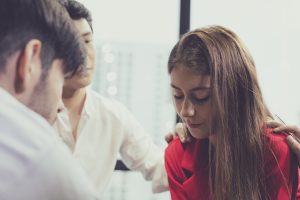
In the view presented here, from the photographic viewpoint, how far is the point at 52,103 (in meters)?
0.75

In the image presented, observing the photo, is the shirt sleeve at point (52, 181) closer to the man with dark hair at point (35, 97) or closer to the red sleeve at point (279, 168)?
the man with dark hair at point (35, 97)

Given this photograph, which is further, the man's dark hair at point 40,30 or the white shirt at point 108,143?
the white shirt at point 108,143

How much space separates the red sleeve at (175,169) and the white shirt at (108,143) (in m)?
0.13

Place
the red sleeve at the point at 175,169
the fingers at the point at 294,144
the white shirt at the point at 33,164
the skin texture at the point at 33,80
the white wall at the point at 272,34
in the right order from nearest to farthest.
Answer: the white shirt at the point at 33,164 → the skin texture at the point at 33,80 → the fingers at the point at 294,144 → the red sleeve at the point at 175,169 → the white wall at the point at 272,34

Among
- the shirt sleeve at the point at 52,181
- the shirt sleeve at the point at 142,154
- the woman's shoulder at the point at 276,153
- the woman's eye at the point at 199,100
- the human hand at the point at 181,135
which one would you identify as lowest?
the shirt sleeve at the point at 142,154

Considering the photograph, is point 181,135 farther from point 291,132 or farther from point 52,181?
point 52,181

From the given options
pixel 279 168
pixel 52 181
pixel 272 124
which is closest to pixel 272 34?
pixel 272 124

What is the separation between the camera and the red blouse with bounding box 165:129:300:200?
1.23 m

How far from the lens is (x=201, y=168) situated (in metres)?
1.38

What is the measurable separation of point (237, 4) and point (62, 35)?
4.14 feet

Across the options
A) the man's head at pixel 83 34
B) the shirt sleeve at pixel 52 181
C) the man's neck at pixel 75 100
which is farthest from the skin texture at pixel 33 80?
the man's neck at pixel 75 100

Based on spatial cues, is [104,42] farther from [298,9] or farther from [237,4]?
[298,9]

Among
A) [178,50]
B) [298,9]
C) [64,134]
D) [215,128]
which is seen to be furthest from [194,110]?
[298,9]

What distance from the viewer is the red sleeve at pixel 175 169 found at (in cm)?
137
